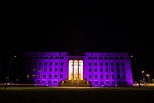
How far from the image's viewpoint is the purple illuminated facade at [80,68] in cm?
6316

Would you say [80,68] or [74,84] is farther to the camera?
[80,68]

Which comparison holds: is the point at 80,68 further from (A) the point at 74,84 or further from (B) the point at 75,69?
(A) the point at 74,84

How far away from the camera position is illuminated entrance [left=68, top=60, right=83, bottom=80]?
62588mm

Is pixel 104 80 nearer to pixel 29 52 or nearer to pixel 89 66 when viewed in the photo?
pixel 89 66

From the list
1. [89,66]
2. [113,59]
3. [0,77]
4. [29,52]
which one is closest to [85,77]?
[89,66]

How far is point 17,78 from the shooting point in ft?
209

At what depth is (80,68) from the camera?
64.4 metres

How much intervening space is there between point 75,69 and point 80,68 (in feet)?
8.09

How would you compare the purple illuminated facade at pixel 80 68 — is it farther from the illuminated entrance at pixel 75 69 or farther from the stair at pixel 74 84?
the stair at pixel 74 84
